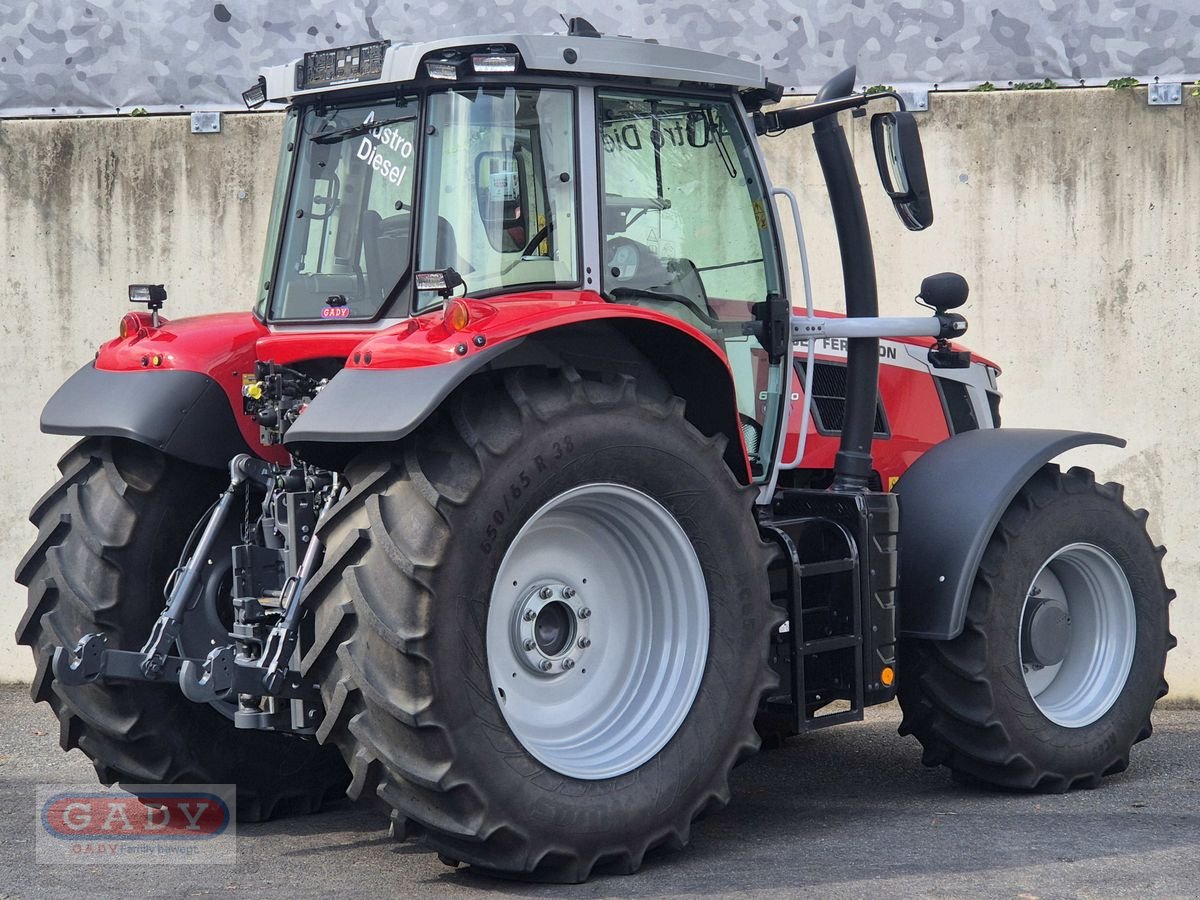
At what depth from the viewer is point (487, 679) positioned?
4.23 metres

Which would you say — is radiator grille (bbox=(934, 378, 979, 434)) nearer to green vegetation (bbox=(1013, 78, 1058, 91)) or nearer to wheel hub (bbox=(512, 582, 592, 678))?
green vegetation (bbox=(1013, 78, 1058, 91))

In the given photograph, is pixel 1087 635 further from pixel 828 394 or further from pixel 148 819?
pixel 148 819

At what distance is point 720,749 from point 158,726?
6.04 feet

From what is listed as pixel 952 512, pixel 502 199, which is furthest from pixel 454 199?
pixel 952 512

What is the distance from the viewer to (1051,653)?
573 centimetres

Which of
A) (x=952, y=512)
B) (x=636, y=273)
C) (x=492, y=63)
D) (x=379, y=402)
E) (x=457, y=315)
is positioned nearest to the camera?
(x=379, y=402)

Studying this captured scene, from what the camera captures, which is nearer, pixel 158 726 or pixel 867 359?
pixel 158 726

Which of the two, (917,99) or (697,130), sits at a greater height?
(917,99)

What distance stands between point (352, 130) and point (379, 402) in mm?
1337

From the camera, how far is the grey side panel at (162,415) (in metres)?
4.87

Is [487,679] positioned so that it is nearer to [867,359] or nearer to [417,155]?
[417,155]

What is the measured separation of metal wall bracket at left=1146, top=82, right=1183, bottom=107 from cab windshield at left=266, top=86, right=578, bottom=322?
3909 millimetres

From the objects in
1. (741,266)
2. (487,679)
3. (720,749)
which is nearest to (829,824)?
(720,749)

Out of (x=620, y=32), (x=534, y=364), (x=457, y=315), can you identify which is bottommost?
(x=534, y=364)
